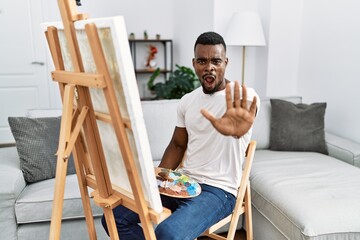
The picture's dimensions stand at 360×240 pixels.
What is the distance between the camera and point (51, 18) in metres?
4.10

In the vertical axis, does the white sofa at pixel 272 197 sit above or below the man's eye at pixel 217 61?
below

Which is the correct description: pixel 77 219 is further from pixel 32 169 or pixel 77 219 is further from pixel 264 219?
pixel 264 219

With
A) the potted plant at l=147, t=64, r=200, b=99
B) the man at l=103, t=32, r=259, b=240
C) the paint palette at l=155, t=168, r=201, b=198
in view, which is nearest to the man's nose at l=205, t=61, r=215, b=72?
the man at l=103, t=32, r=259, b=240

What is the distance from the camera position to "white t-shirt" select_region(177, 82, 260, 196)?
5.00 feet

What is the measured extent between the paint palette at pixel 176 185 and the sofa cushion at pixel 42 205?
2.20 feet

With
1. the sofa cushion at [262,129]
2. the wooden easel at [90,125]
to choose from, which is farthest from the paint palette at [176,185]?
the sofa cushion at [262,129]

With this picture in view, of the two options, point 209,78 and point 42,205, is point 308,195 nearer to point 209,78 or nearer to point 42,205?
point 209,78

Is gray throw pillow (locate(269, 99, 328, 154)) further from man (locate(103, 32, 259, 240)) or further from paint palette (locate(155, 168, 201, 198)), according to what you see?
paint palette (locate(155, 168, 201, 198))

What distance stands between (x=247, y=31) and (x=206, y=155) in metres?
1.85

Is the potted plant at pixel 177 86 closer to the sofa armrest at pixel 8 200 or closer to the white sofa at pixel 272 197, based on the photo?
the white sofa at pixel 272 197

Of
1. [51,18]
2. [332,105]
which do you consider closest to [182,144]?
[332,105]

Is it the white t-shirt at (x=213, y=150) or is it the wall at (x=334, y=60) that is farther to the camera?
the wall at (x=334, y=60)

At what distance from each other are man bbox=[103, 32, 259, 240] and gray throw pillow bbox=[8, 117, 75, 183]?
805mm

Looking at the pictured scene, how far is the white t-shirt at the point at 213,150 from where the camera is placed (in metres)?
1.53
